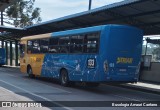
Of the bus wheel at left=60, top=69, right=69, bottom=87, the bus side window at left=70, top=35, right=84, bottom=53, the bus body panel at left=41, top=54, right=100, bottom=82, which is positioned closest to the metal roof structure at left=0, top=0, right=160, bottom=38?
the bus side window at left=70, top=35, right=84, bottom=53

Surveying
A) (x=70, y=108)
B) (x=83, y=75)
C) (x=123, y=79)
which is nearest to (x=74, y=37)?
(x=83, y=75)

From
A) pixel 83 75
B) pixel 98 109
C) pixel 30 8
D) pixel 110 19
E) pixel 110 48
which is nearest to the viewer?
pixel 98 109

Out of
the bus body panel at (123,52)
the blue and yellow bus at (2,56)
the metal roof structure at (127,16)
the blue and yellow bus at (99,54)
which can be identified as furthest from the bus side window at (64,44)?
the blue and yellow bus at (2,56)

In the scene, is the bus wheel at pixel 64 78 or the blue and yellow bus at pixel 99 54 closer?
the blue and yellow bus at pixel 99 54

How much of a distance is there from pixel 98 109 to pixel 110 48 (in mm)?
5048

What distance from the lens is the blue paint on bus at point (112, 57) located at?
16297 millimetres

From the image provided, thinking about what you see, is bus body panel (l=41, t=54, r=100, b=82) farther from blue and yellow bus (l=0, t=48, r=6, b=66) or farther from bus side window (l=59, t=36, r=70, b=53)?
blue and yellow bus (l=0, t=48, r=6, b=66)

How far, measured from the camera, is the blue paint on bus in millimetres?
16297

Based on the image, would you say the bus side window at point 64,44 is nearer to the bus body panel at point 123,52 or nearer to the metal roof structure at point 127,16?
the metal roof structure at point 127,16

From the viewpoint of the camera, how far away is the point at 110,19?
74.5 ft

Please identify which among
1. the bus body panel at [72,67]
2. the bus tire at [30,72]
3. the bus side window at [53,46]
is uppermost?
the bus side window at [53,46]

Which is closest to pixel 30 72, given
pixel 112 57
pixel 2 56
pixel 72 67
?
pixel 72 67

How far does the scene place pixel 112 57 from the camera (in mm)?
16453

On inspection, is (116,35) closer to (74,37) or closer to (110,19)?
(74,37)
